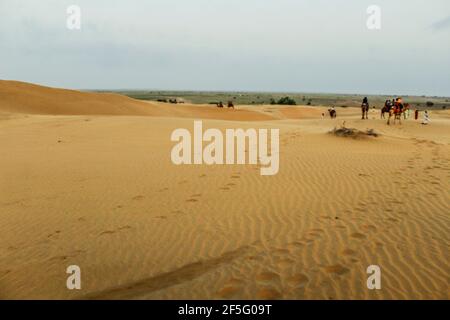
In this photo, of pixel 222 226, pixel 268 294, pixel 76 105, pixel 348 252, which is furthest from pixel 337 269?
pixel 76 105

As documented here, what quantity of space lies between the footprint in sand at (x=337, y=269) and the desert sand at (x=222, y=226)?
12 mm

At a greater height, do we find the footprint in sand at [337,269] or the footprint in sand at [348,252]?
the footprint in sand at [348,252]

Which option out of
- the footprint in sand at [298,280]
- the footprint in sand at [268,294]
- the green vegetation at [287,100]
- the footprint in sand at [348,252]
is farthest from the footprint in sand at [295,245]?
the green vegetation at [287,100]

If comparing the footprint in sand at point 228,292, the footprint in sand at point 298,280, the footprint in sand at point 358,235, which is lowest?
the footprint in sand at point 228,292

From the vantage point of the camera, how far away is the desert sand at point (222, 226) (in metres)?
4.15

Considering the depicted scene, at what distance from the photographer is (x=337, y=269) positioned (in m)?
4.40

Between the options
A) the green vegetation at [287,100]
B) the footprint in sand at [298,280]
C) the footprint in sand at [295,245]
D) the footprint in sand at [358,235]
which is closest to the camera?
the footprint in sand at [298,280]

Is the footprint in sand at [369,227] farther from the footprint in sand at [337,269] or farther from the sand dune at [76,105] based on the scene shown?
the sand dune at [76,105]

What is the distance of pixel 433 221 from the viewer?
5.90m

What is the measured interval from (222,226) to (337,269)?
74.2 inches

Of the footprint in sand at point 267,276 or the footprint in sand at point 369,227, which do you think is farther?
the footprint in sand at point 369,227

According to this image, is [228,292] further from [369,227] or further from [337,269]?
[369,227]
